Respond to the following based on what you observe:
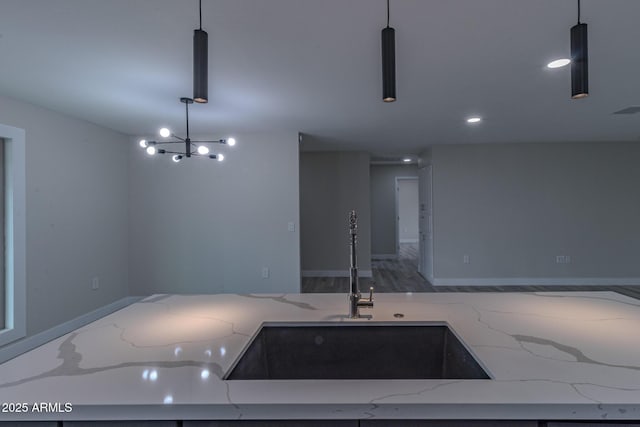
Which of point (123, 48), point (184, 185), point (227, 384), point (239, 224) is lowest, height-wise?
point (227, 384)

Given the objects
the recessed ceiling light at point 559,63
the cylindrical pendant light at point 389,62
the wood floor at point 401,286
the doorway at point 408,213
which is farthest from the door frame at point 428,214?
the doorway at point 408,213

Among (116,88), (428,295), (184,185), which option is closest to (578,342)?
(428,295)

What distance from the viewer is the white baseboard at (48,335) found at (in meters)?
3.10

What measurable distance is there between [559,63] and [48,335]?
5.05m

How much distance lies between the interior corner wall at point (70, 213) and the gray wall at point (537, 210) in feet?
15.6

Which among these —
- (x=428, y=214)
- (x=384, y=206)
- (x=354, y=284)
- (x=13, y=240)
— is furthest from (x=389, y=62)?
(x=384, y=206)

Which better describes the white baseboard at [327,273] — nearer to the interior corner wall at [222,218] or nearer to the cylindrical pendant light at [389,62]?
the interior corner wall at [222,218]

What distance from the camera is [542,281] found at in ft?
18.8

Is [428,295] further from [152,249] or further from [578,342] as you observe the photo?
[152,249]

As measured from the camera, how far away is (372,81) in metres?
2.75

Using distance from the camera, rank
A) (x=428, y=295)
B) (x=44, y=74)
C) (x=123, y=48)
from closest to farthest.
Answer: (x=428, y=295) < (x=123, y=48) < (x=44, y=74)

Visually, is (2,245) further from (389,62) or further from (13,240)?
(389,62)

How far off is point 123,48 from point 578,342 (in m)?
2.72

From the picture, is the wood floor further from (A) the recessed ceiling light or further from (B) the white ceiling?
(A) the recessed ceiling light
